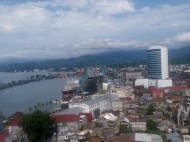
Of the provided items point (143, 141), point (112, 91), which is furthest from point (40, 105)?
point (143, 141)

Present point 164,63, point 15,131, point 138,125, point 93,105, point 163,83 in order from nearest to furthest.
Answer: point 15,131, point 138,125, point 93,105, point 163,83, point 164,63

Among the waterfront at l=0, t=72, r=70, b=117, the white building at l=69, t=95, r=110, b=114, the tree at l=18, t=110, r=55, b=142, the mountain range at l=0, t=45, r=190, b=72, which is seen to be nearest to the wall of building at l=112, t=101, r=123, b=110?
the white building at l=69, t=95, r=110, b=114

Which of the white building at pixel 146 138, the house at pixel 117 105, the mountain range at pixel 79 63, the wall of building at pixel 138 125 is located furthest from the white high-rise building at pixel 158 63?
the mountain range at pixel 79 63

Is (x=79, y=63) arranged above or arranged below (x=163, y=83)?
above

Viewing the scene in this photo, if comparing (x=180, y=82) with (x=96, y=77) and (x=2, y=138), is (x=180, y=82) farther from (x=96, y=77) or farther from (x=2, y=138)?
(x=2, y=138)

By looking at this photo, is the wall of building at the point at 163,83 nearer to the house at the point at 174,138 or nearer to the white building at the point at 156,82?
the white building at the point at 156,82

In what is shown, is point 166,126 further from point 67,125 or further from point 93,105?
point 93,105

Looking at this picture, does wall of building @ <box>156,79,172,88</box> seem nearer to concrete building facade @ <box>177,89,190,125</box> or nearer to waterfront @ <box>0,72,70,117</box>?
waterfront @ <box>0,72,70,117</box>

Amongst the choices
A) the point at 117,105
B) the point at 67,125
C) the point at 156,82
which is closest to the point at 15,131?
the point at 67,125
